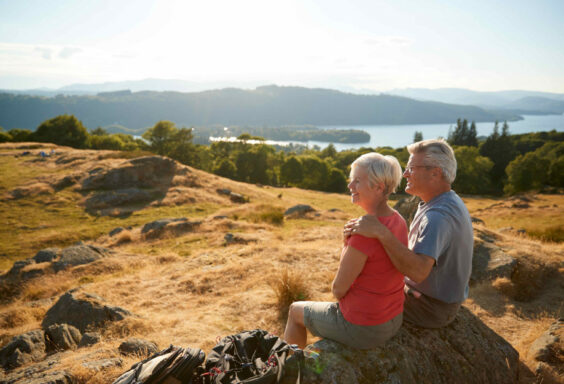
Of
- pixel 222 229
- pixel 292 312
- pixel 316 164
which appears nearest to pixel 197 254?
pixel 222 229

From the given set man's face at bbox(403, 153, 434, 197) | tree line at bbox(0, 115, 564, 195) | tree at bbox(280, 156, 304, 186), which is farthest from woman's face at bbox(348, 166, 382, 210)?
tree at bbox(280, 156, 304, 186)

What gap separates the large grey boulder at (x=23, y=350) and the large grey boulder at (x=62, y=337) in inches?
6.6

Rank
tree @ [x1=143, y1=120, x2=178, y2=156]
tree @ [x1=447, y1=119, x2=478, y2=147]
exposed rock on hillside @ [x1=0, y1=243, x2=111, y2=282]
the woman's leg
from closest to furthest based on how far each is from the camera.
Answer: the woman's leg → exposed rock on hillside @ [x1=0, y1=243, x2=111, y2=282] → tree @ [x1=143, y1=120, x2=178, y2=156] → tree @ [x1=447, y1=119, x2=478, y2=147]

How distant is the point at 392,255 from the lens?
284 centimetres

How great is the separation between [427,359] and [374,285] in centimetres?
147

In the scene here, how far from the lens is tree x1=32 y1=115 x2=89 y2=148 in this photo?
59250 mm

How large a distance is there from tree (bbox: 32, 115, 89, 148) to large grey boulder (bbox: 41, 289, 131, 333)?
65.6m

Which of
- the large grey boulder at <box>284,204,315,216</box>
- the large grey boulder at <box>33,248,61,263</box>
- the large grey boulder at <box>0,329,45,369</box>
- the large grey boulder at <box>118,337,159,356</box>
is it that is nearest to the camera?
the large grey boulder at <box>118,337,159,356</box>

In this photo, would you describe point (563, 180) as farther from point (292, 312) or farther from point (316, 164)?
point (292, 312)

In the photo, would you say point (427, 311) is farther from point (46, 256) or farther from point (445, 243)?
point (46, 256)

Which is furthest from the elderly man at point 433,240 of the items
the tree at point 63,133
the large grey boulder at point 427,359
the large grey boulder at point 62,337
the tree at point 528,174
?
the tree at point 528,174

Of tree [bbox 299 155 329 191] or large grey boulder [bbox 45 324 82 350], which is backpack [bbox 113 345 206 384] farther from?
tree [bbox 299 155 329 191]

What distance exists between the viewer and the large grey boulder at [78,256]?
486 inches

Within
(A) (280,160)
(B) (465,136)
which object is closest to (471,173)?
(B) (465,136)
